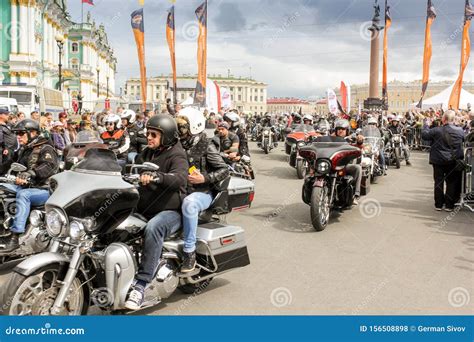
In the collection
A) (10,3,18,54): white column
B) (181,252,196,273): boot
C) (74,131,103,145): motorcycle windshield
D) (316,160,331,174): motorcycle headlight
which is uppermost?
(10,3,18,54): white column

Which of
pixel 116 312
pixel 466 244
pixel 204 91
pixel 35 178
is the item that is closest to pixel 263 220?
pixel 466 244

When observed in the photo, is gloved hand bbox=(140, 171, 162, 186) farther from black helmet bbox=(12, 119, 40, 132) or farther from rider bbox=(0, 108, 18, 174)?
rider bbox=(0, 108, 18, 174)

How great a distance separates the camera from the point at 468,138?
31.0 ft

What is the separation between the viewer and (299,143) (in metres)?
14.8

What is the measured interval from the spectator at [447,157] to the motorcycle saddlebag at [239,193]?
5.00 m

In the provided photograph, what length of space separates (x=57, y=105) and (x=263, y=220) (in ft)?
90.1

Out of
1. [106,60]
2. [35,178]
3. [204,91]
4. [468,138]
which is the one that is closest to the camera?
[35,178]

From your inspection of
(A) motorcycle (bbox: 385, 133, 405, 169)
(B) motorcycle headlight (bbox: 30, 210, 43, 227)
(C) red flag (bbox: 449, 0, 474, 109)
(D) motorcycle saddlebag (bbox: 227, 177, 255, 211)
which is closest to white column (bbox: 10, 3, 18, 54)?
(C) red flag (bbox: 449, 0, 474, 109)

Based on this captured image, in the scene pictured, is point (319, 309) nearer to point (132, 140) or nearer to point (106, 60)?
point (132, 140)

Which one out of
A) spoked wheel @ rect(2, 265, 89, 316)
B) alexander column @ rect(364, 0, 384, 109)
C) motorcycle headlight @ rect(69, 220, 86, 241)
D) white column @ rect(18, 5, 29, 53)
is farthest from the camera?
white column @ rect(18, 5, 29, 53)

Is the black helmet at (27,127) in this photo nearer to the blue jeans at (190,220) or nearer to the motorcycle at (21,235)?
the motorcycle at (21,235)

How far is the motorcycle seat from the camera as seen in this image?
793 centimetres

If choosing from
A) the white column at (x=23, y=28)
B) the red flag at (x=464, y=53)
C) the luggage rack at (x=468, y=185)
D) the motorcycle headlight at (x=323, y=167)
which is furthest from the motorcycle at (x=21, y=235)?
the white column at (x=23, y=28)

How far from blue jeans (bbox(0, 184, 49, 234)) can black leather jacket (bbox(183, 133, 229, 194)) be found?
1855mm
